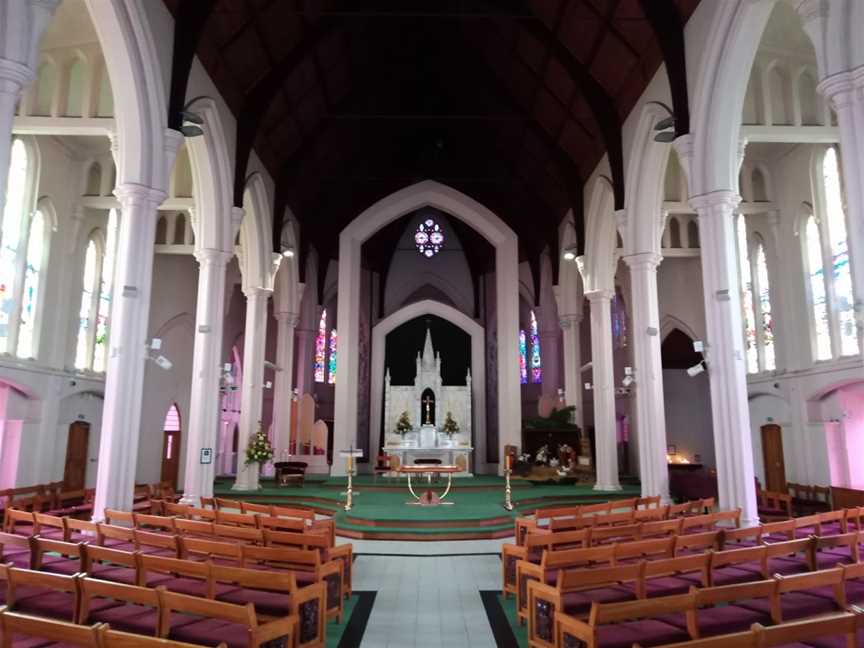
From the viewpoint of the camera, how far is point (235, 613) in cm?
331

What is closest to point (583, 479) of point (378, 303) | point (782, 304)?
point (782, 304)

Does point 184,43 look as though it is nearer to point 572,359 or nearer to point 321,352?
point 572,359

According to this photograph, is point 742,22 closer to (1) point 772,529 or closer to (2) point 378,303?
(1) point 772,529

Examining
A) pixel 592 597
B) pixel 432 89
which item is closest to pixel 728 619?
pixel 592 597

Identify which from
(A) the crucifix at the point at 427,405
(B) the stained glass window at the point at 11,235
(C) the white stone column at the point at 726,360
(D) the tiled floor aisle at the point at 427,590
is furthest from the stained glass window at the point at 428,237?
(D) the tiled floor aisle at the point at 427,590

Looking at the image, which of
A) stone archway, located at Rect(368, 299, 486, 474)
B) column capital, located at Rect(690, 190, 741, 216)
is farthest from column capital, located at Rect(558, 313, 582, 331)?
column capital, located at Rect(690, 190, 741, 216)

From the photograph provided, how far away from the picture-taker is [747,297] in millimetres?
17109

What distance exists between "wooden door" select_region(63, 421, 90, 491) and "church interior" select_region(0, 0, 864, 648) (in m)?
0.06

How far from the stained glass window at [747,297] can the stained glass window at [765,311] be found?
0.75 ft

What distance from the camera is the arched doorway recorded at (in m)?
19.0

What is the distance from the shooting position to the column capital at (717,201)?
9.82m

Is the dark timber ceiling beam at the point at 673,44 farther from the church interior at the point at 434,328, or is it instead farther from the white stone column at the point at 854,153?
the white stone column at the point at 854,153

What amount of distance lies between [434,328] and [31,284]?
15.1 meters

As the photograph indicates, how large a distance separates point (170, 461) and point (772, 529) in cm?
1748
